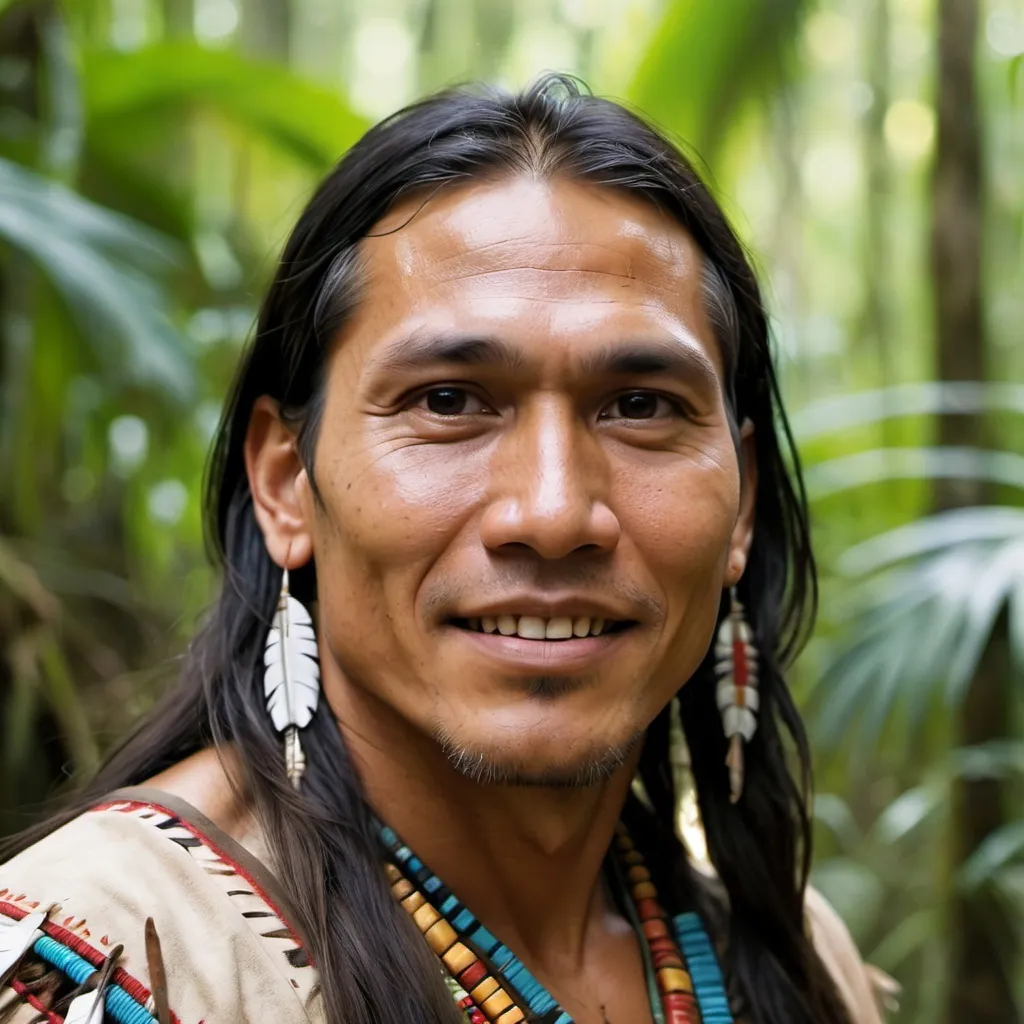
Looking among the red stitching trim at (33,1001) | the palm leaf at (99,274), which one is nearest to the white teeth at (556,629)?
the red stitching trim at (33,1001)

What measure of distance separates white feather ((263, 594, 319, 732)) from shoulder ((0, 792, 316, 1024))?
0.58 feet

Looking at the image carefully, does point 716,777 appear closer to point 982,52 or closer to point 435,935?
point 435,935

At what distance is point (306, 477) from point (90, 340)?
904 mm

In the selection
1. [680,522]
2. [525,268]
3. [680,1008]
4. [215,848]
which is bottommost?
[680,1008]

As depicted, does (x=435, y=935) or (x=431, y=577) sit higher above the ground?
(x=431, y=577)

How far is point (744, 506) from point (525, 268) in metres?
0.50

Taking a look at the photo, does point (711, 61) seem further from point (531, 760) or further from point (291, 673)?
point (531, 760)

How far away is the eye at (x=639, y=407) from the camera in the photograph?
1.36 metres

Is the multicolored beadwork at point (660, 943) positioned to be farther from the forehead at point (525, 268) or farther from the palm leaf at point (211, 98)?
the palm leaf at point (211, 98)

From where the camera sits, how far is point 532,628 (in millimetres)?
1272

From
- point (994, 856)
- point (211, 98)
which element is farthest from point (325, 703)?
point (211, 98)

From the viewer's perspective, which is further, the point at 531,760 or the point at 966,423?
the point at 966,423

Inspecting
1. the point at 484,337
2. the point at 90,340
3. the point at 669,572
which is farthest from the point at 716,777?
the point at 90,340

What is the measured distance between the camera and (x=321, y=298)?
144cm
